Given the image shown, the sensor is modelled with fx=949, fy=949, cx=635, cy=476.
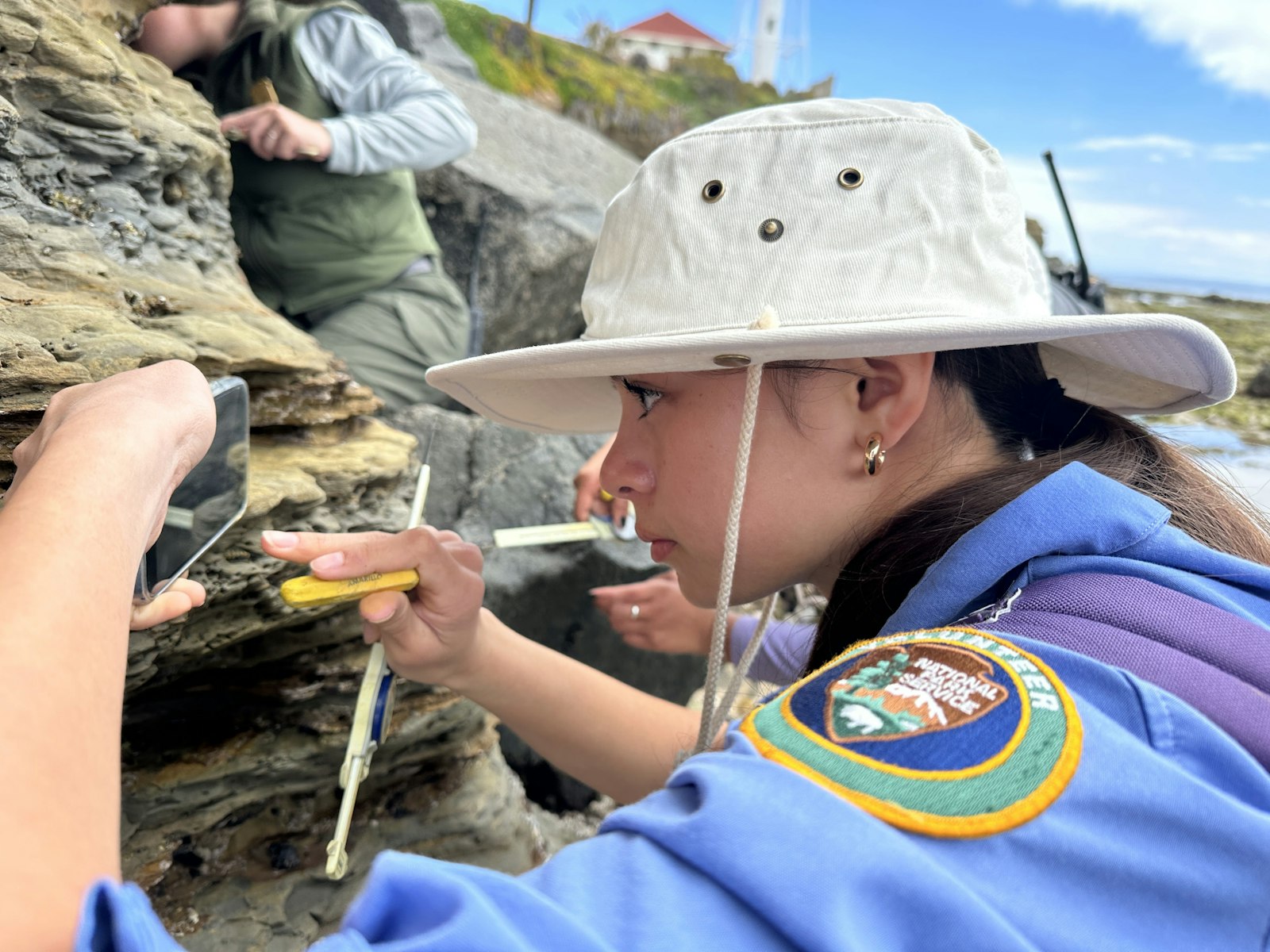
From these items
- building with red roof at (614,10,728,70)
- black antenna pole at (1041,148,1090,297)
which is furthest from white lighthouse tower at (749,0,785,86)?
black antenna pole at (1041,148,1090,297)

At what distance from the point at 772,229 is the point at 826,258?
101 millimetres

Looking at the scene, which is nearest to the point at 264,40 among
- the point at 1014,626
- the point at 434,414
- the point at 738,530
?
the point at 434,414

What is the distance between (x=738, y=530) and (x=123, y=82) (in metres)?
1.68

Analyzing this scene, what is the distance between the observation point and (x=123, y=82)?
81.4 inches

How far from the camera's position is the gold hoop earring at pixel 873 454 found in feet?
5.11

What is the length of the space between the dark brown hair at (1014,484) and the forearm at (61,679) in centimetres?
111

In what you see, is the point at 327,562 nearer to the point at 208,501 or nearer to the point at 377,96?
the point at 208,501

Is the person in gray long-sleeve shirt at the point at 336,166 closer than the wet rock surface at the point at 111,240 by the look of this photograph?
No

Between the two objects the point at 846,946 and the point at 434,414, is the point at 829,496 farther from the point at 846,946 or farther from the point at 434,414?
the point at 434,414

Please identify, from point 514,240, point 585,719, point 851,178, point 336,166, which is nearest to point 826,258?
point 851,178

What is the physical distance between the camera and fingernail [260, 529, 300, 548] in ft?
5.41

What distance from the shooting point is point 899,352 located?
4.63 feet

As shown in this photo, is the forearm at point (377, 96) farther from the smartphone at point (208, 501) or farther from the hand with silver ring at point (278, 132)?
the smartphone at point (208, 501)

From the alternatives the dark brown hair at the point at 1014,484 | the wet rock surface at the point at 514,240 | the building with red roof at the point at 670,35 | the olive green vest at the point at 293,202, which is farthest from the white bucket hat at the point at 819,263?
the building with red roof at the point at 670,35
